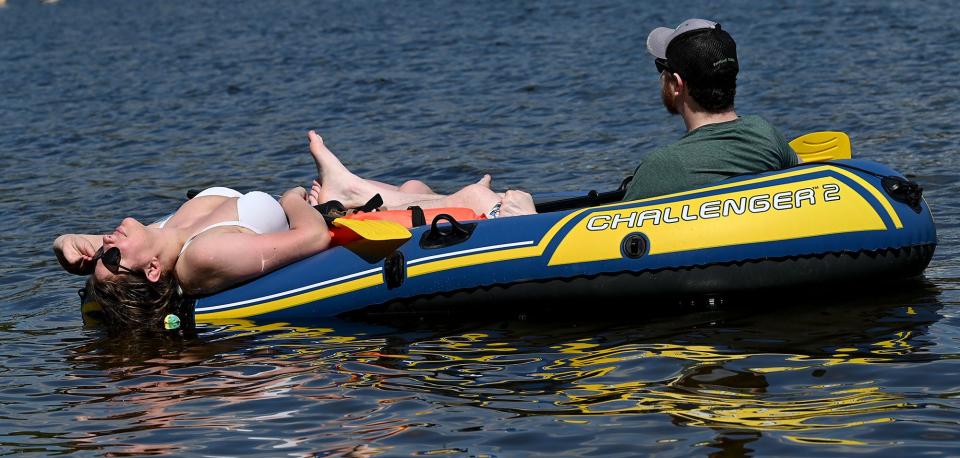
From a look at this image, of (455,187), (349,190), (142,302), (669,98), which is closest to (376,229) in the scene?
(349,190)

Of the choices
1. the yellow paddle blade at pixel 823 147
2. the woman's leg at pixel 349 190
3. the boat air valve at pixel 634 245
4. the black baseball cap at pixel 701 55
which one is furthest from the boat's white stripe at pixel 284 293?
the yellow paddle blade at pixel 823 147

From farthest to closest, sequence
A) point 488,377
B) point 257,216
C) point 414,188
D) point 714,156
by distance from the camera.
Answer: point 414,188, point 257,216, point 714,156, point 488,377

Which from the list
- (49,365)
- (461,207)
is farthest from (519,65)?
(49,365)

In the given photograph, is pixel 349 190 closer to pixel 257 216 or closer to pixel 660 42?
pixel 257 216

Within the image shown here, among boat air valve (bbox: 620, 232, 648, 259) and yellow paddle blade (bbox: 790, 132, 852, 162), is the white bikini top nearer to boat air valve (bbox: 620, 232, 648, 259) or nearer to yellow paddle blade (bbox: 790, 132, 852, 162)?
boat air valve (bbox: 620, 232, 648, 259)

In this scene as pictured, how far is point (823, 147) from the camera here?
679cm

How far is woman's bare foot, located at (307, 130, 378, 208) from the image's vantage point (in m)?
7.01

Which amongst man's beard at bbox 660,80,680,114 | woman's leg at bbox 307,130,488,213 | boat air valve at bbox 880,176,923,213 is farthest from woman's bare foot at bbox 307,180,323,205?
boat air valve at bbox 880,176,923,213

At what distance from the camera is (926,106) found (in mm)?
10883

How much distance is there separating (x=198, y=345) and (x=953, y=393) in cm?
342

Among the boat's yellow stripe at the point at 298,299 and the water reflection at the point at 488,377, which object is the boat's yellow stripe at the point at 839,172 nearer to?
the water reflection at the point at 488,377

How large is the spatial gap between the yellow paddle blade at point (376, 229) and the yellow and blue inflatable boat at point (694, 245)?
8 cm

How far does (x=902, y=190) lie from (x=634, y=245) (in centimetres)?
123

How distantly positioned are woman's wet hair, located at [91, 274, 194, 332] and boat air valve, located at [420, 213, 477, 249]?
1.24 meters
